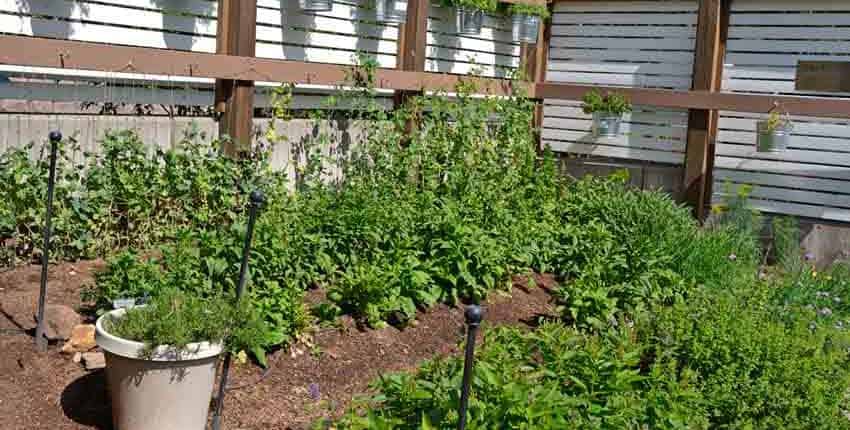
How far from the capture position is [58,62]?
5.49 m

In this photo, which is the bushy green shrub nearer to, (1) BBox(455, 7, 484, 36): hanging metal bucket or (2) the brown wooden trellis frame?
(2) the brown wooden trellis frame

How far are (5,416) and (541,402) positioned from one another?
7.00 ft

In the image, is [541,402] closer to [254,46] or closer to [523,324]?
[523,324]

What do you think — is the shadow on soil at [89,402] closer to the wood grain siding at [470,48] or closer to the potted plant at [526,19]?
the wood grain siding at [470,48]

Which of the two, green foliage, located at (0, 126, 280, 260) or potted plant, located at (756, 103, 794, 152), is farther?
potted plant, located at (756, 103, 794, 152)

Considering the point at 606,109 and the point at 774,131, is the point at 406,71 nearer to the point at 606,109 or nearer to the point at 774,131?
the point at 606,109

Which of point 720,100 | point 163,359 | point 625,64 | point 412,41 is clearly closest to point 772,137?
point 720,100

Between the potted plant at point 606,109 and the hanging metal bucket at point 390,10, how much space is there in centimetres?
229

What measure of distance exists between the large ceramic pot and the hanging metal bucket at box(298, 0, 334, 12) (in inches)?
151

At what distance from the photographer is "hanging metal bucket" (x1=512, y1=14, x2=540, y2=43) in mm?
9523

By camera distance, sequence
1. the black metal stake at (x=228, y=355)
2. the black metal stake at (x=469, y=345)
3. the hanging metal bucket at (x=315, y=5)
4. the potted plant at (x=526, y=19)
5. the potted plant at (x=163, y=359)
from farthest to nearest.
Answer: the potted plant at (x=526, y=19) < the hanging metal bucket at (x=315, y=5) < the black metal stake at (x=228, y=355) < the potted plant at (x=163, y=359) < the black metal stake at (x=469, y=345)

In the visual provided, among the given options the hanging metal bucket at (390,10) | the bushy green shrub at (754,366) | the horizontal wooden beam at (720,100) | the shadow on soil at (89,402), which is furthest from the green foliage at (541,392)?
the horizontal wooden beam at (720,100)

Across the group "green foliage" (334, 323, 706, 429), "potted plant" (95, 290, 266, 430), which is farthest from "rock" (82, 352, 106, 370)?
"green foliage" (334, 323, 706, 429)

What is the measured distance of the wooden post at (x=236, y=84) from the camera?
6508 millimetres
